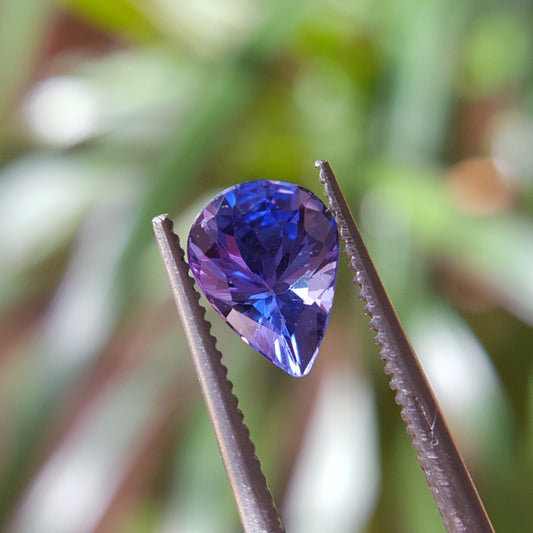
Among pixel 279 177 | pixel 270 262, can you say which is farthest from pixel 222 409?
pixel 279 177

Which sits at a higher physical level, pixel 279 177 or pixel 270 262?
pixel 279 177

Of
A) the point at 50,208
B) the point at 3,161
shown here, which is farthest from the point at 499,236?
the point at 3,161

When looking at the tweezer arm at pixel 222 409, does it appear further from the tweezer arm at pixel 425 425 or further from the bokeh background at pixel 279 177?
the bokeh background at pixel 279 177

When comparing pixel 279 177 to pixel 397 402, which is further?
pixel 279 177

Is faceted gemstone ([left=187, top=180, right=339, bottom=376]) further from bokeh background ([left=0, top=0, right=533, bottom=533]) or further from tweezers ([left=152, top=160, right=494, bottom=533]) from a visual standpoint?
bokeh background ([left=0, top=0, right=533, bottom=533])

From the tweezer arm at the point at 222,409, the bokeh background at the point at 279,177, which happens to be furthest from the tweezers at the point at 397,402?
the bokeh background at the point at 279,177

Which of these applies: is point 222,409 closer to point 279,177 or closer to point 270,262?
point 270,262

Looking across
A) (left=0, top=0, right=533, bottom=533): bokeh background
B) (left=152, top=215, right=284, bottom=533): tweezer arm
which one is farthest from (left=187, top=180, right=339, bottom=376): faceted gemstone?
(left=0, top=0, right=533, bottom=533): bokeh background
